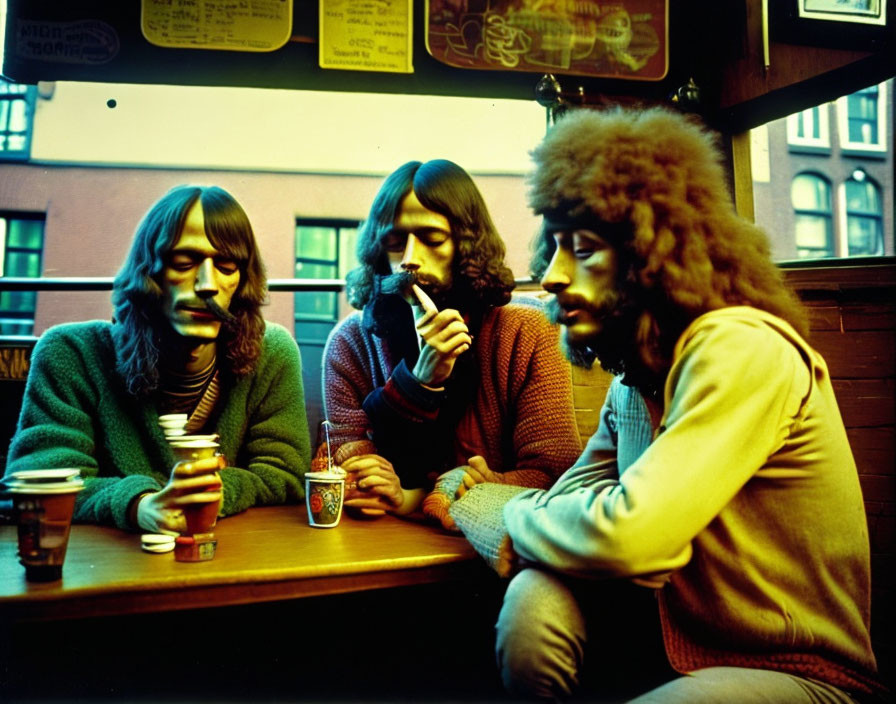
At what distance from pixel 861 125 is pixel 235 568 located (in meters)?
17.0

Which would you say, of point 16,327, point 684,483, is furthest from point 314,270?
point 684,483

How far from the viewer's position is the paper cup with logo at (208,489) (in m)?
1.41

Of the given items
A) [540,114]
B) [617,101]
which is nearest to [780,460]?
[617,101]

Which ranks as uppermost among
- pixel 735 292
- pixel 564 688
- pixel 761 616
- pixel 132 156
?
pixel 132 156

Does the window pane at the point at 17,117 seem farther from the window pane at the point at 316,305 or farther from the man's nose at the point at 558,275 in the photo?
the man's nose at the point at 558,275

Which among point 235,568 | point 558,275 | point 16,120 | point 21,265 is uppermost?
point 16,120

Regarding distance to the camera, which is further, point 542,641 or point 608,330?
point 608,330

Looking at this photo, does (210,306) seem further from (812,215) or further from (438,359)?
(812,215)

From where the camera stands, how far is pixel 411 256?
204cm

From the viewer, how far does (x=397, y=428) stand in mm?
1968

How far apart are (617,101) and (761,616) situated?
2.28 m

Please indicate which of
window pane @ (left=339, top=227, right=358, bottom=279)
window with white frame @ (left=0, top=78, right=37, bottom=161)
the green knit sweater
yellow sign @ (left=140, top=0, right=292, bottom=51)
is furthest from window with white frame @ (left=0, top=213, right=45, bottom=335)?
the green knit sweater

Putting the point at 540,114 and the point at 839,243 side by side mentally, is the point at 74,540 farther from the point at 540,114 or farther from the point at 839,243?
the point at 839,243

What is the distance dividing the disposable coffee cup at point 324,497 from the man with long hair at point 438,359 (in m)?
0.19
